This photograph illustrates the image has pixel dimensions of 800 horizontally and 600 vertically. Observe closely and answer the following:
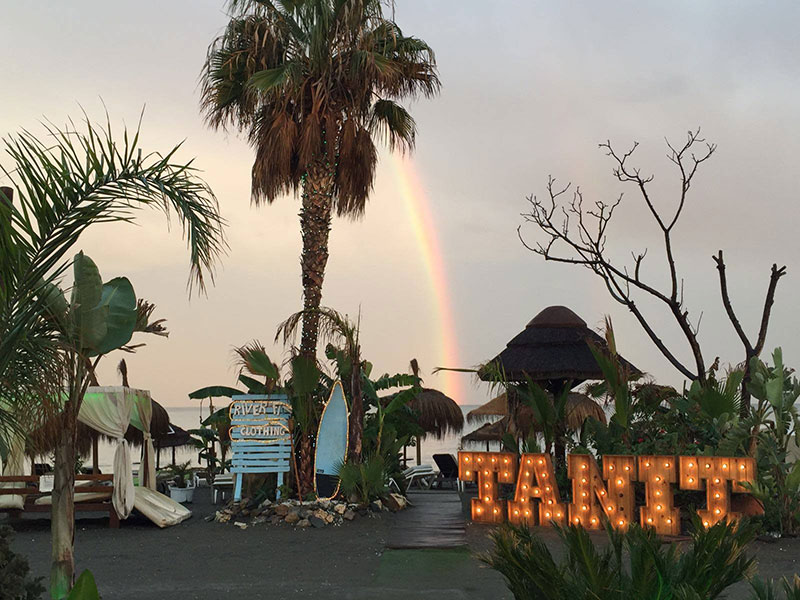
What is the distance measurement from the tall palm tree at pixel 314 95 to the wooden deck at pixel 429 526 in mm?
3797

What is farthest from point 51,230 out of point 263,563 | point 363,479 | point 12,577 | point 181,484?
point 181,484

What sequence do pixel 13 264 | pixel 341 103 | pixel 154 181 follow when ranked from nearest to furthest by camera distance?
1. pixel 13 264
2. pixel 154 181
3. pixel 341 103

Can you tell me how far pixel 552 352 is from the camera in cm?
1748

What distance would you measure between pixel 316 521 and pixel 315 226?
20.1 ft

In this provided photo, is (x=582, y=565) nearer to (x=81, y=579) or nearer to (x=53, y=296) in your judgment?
(x=81, y=579)

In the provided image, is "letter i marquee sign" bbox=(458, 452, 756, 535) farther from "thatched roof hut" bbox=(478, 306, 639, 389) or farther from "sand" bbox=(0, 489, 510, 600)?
"thatched roof hut" bbox=(478, 306, 639, 389)

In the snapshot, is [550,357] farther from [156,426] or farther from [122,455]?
[156,426]

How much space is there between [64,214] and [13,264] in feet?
1.68

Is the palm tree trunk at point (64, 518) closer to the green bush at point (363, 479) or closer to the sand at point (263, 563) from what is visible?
the sand at point (263, 563)

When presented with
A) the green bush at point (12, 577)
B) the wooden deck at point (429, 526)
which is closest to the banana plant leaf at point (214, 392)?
the wooden deck at point (429, 526)

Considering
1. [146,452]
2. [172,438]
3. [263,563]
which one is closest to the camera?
[263,563]

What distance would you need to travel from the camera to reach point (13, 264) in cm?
643

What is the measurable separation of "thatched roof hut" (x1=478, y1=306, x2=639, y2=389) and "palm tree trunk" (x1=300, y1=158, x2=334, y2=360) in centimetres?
383

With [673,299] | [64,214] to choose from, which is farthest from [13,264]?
[673,299]
